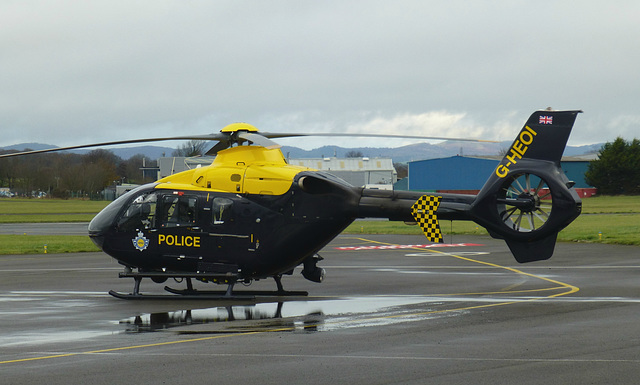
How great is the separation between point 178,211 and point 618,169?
91.6 m

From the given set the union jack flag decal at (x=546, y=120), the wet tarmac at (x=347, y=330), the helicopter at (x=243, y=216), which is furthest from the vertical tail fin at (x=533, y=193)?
the wet tarmac at (x=347, y=330)

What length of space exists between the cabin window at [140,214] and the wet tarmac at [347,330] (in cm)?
181

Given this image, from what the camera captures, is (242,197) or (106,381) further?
(242,197)

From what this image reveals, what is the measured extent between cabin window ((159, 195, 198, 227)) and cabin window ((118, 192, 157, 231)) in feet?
0.86

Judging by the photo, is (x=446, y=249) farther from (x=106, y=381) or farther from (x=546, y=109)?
(x=106, y=381)

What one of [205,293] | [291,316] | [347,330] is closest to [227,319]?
[291,316]

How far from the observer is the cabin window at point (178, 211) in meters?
17.2

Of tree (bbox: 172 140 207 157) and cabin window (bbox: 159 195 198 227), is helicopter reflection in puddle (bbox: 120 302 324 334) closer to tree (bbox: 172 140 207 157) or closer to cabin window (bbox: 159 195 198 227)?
cabin window (bbox: 159 195 198 227)

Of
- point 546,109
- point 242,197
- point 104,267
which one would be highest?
point 546,109

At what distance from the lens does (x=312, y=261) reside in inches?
695

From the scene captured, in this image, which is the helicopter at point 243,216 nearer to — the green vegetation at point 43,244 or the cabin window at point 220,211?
the cabin window at point 220,211

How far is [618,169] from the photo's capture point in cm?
9781

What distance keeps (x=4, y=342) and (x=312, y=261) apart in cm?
775

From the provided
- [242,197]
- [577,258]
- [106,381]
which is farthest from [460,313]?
[577,258]
